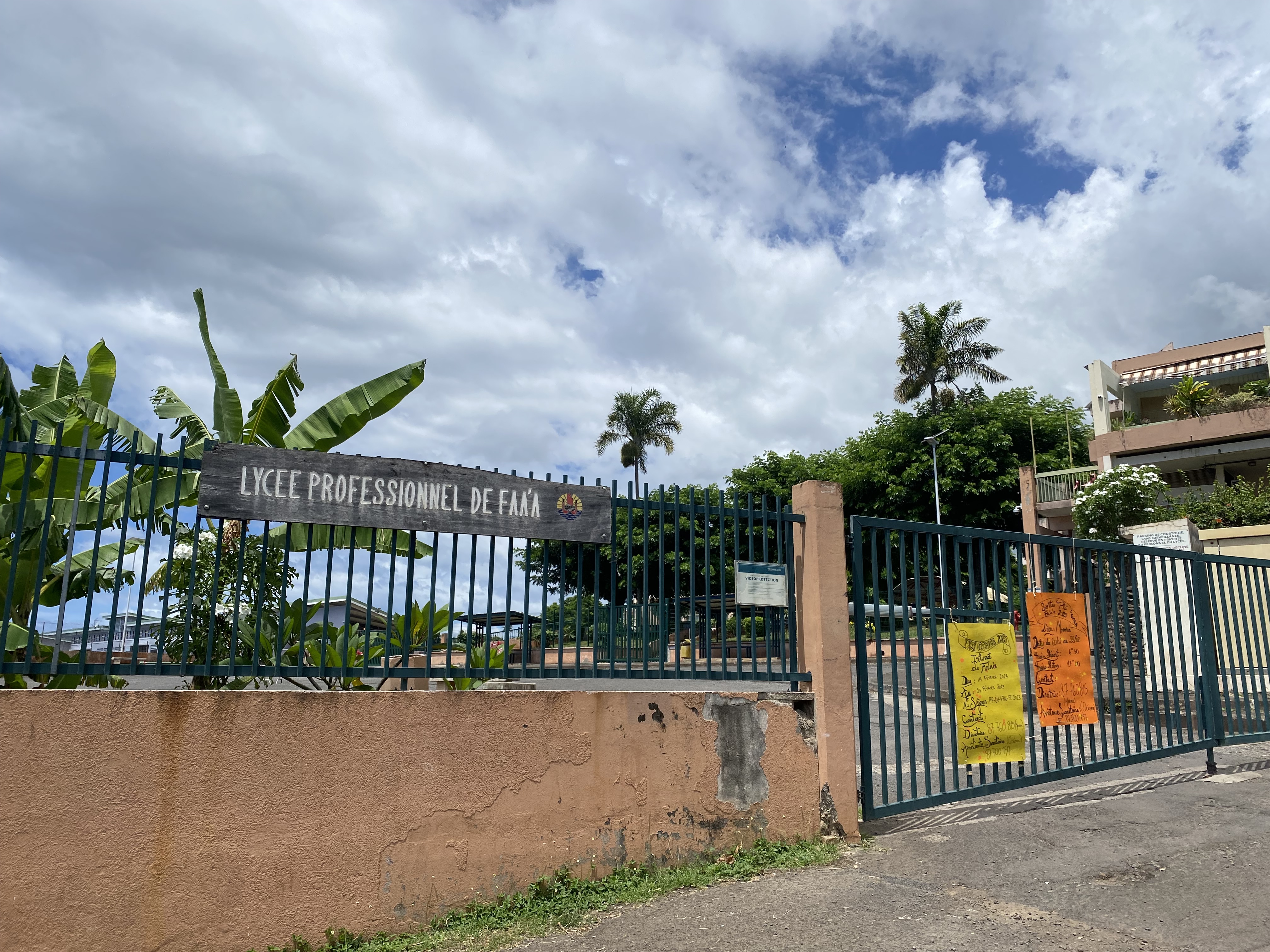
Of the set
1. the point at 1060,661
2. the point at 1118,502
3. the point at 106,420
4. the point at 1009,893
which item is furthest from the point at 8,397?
the point at 1118,502

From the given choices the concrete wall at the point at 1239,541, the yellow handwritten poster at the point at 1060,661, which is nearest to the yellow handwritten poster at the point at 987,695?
the yellow handwritten poster at the point at 1060,661

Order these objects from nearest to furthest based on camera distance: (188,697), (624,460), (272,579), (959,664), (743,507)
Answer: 1. (188,697)
2. (272,579)
3. (743,507)
4. (959,664)
5. (624,460)

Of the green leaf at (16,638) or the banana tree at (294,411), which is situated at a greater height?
the banana tree at (294,411)

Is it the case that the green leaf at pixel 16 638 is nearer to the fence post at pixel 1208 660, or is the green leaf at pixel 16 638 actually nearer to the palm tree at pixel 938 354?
the fence post at pixel 1208 660

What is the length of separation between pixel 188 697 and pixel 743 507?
3607 mm

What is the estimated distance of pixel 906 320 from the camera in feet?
131

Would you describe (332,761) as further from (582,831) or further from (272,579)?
(582,831)

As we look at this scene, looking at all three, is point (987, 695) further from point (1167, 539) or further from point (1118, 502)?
point (1118, 502)

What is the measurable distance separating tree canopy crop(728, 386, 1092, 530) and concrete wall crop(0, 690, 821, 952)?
28795 millimetres

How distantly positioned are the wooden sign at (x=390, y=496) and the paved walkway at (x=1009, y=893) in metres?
2.29

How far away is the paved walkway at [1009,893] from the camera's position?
4242 millimetres

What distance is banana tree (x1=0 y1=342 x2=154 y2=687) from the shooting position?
4.15 meters

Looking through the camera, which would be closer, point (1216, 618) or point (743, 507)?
point (743, 507)

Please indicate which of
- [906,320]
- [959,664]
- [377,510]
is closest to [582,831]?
[377,510]
